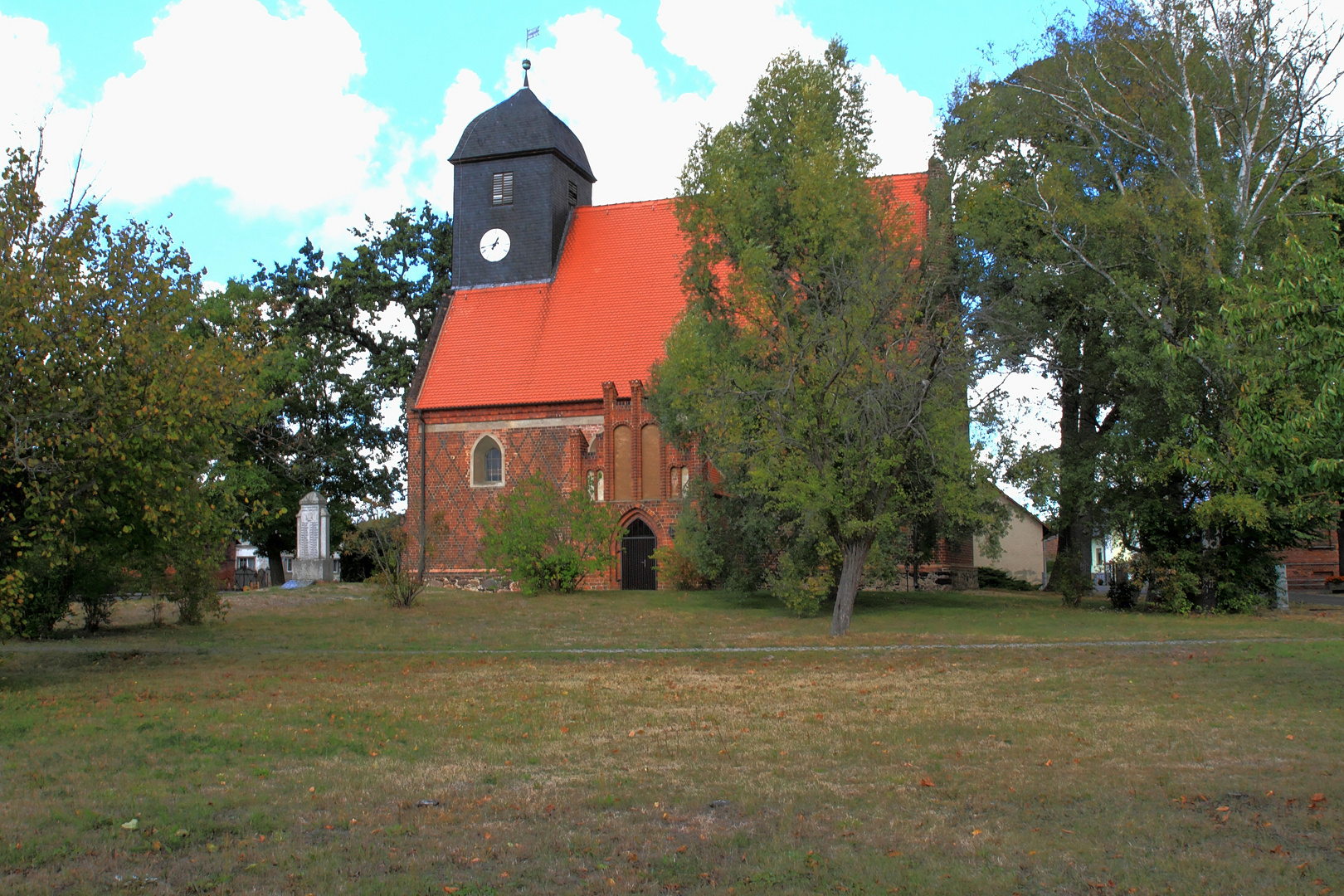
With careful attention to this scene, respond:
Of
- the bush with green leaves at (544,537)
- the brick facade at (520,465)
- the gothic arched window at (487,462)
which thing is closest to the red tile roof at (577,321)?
the brick facade at (520,465)

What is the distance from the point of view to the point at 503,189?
38.4m

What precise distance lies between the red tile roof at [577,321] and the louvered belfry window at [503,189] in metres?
2.51

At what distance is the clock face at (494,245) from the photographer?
1506 inches

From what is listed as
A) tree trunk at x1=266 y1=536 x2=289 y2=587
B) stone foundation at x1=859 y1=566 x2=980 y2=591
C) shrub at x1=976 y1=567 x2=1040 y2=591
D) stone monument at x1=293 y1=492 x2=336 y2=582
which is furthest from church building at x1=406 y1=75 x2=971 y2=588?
tree trunk at x1=266 y1=536 x2=289 y2=587

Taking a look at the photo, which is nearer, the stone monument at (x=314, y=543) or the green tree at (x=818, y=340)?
the green tree at (x=818, y=340)

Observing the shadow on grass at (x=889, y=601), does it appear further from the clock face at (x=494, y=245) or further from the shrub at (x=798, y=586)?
the clock face at (x=494, y=245)

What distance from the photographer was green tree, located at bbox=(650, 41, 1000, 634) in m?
17.9

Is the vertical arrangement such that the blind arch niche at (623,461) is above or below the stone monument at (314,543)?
above

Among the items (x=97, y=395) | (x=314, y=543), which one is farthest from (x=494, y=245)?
(x=97, y=395)

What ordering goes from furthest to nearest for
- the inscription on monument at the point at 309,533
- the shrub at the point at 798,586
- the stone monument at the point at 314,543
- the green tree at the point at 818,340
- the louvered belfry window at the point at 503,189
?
the louvered belfry window at the point at 503,189 < the inscription on monument at the point at 309,533 < the stone monument at the point at 314,543 < the shrub at the point at 798,586 < the green tree at the point at 818,340

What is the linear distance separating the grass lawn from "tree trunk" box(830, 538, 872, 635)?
2.96m

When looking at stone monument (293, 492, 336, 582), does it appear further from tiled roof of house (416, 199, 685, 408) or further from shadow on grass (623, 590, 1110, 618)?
shadow on grass (623, 590, 1110, 618)

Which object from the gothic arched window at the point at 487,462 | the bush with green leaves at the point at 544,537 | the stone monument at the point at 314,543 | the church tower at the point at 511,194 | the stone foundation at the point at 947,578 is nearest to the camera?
the bush with green leaves at the point at 544,537

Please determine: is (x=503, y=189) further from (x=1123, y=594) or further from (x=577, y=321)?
(x=1123, y=594)
